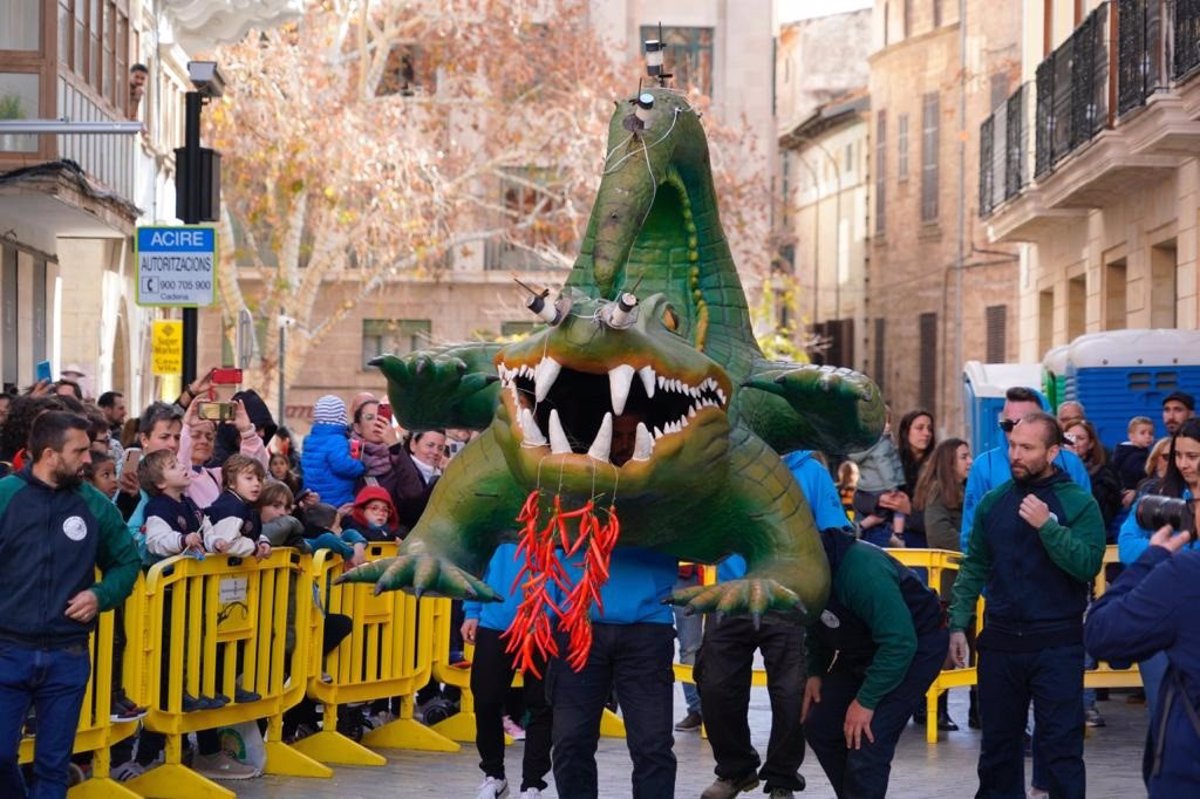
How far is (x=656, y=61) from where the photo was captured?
780cm

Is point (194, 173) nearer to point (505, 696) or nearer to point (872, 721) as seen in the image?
point (505, 696)

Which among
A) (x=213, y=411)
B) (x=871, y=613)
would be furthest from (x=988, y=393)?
(x=871, y=613)

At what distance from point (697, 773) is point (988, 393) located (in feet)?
35.0

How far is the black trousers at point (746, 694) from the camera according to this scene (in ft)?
33.0

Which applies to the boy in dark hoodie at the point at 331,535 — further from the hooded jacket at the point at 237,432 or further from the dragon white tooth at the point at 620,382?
the dragon white tooth at the point at 620,382

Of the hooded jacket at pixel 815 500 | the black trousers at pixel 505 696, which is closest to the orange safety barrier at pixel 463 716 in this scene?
the black trousers at pixel 505 696

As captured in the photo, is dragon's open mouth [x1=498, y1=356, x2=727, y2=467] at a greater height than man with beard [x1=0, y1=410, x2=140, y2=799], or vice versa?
dragon's open mouth [x1=498, y1=356, x2=727, y2=467]

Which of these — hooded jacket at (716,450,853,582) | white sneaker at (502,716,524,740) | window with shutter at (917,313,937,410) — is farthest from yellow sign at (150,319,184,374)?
window with shutter at (917,313,937,410)

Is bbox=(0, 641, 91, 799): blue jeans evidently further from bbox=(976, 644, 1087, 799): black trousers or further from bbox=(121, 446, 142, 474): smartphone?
bbox=(976, 644, 1087, 799): black trousers

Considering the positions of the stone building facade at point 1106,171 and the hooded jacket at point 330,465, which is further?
the stone building facade at point 1106,171

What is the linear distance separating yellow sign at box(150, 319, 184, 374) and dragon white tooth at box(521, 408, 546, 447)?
11.8 metres

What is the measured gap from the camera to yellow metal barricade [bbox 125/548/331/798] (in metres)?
10.5

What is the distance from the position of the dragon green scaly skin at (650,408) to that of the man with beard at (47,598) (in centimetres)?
140

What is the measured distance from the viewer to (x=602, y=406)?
7.27 m
